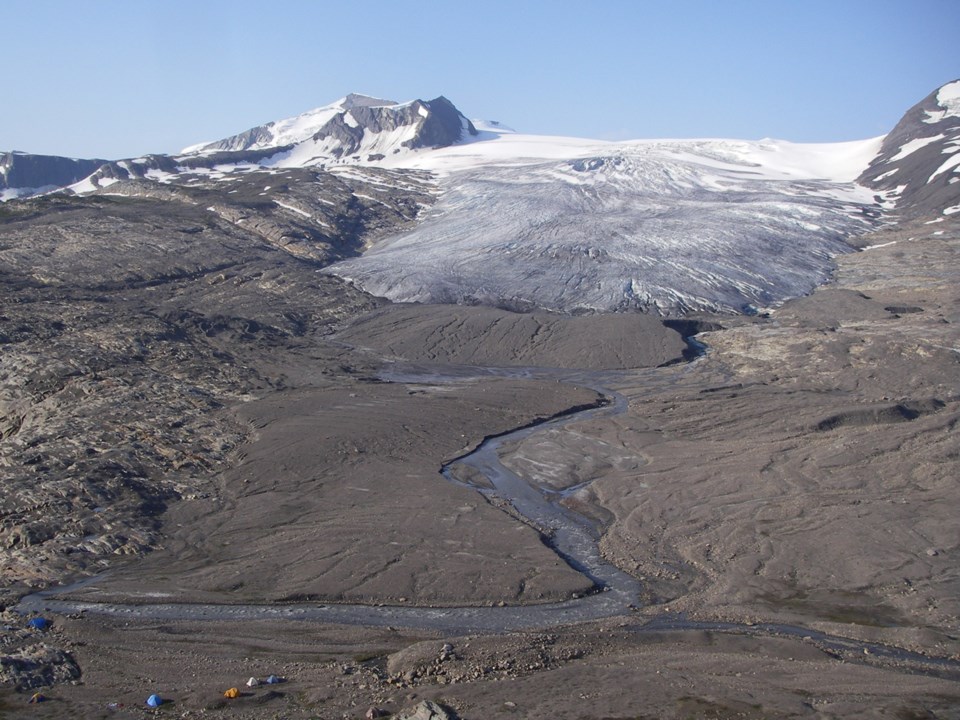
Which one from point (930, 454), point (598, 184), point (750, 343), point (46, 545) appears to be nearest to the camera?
point (46, 545)

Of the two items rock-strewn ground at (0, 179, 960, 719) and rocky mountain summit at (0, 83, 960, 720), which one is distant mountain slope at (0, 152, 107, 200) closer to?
rocky mountain summit at (0, 83, 960, 720)

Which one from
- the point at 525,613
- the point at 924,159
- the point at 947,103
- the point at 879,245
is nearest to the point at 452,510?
the point at 525,613

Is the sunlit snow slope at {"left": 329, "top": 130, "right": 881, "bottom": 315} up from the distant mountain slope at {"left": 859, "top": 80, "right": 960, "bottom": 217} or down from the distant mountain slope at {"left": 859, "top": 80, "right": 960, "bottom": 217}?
down

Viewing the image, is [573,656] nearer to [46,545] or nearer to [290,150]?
[46,545]

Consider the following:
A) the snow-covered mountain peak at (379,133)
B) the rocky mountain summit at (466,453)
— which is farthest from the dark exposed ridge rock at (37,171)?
the rocky mountain summit at (466,453)

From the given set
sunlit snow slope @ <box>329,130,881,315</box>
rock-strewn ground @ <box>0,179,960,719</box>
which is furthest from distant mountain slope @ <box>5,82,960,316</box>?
rock-strewn ground @ <box>0,179,960,719</box>

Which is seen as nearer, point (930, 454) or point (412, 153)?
point (930, 454)

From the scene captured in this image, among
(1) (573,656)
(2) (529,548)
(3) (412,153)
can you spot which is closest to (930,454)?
(2) (529,548)

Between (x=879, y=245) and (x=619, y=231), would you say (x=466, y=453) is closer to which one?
(x=619, y=231)
